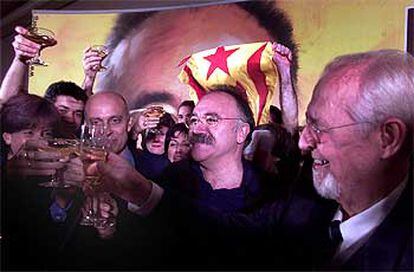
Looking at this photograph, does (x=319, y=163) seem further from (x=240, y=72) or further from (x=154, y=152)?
(x=154, y=152)

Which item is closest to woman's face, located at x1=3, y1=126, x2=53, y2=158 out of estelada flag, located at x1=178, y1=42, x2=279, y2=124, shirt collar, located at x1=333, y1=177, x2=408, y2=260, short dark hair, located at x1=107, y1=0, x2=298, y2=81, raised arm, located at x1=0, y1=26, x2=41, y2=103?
raised arm, located at x1=0, y1=26, x2=41, y2=103

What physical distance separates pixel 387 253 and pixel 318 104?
0.43m

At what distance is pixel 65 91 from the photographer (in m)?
1.78

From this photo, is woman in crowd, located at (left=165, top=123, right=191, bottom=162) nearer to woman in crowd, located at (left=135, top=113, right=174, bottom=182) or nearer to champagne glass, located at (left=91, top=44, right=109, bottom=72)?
woman in crowd, located at (left=135, top=113, right=174, bottom=182)

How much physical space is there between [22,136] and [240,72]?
68 centimetres

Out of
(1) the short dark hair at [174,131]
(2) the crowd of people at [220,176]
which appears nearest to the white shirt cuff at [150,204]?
(2) the crowd of people at [220,176]

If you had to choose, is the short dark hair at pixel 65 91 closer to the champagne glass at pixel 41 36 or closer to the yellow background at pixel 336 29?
the champagne glass at pixel 41 36

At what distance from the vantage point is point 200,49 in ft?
5.69

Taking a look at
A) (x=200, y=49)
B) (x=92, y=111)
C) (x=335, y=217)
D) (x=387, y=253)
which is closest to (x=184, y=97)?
(x=200, y=49)

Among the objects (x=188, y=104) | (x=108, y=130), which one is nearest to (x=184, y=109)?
(x=188, y=104)

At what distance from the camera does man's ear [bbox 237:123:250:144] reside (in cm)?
167

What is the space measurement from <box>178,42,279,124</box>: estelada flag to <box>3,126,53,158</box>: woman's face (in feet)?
1.41

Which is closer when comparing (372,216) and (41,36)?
(372,216)

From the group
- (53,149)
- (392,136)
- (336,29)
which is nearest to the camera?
(392,136)
